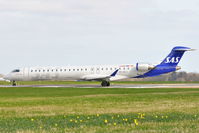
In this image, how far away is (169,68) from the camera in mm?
54844

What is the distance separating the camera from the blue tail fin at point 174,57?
55031 mm

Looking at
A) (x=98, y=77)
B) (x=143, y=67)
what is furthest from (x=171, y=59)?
(x=98, y=77)

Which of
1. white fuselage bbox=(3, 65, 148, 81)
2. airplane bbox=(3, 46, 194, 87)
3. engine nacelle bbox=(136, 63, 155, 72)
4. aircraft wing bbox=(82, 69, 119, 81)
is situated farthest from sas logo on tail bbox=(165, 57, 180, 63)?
aircraft wing bbox=(82, 69, 119, 81)

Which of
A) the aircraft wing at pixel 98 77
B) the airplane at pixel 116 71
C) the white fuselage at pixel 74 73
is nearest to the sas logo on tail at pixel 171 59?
the airplane at pixel 116 71

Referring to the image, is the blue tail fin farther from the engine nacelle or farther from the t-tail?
the engine nacelle

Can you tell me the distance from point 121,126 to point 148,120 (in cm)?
191

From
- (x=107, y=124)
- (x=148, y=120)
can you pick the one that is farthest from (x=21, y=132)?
(x=148, y=120)

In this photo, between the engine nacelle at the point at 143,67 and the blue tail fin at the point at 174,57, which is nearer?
the engine nacelle at the point at 143,67

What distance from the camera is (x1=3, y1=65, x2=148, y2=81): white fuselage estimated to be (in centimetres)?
5500

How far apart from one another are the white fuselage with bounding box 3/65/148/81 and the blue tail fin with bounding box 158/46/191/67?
3577mm

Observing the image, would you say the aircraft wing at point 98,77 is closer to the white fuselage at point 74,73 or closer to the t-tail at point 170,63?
the white fuselage at point 74,73

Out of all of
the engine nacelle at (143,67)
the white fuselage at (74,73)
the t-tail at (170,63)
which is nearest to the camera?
the engine nacelle at (143,67)

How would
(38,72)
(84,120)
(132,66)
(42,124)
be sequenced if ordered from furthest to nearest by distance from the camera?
(38,72)
(132,66)
(84,120)
(42,124)

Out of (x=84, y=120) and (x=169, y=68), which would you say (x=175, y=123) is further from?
(x=169, y=68)
